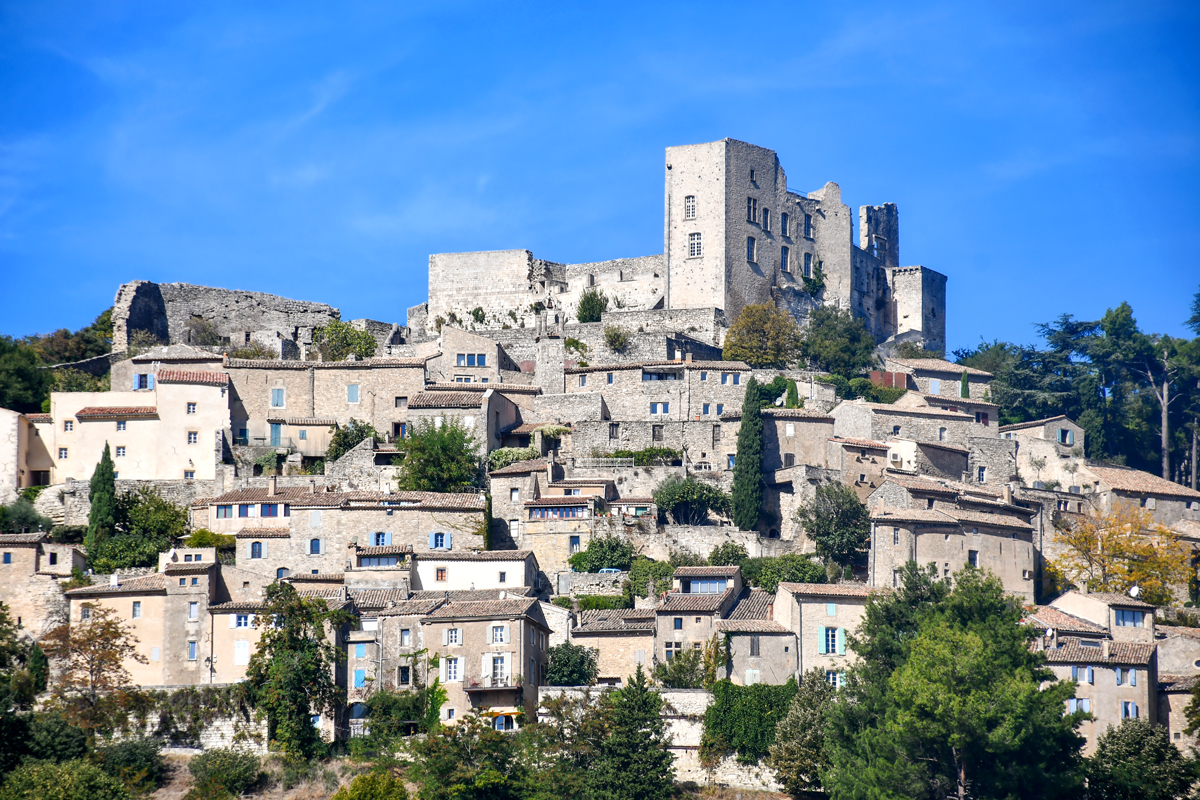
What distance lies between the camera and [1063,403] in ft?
267

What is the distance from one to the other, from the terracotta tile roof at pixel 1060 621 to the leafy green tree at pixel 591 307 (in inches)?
1327

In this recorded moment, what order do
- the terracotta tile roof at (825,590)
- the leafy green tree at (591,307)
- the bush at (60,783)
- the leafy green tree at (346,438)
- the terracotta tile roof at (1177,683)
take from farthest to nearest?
the leafy green tree at (591,307), the leafy green tree at (346,438), the terracotta tile roof at (825,590), the terracotta tile roof at (1177,683), the bush at (60,783)

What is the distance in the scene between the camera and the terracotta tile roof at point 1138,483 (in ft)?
232

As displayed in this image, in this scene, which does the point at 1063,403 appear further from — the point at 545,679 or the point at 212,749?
the point at 212,749

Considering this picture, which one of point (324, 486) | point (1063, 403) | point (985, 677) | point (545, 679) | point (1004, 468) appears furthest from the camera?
point (1063, 403)

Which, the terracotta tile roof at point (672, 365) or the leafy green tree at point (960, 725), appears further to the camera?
the terracotta tile roof at point (672, 365)

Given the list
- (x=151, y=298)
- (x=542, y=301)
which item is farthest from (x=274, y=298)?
(x=542, y=301)

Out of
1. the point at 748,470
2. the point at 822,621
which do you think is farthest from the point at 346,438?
the point at 822,621

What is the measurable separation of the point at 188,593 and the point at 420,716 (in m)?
10.0

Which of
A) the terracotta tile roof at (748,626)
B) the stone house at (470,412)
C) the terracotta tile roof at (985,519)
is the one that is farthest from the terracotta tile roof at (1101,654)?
the stone house at (470,412)

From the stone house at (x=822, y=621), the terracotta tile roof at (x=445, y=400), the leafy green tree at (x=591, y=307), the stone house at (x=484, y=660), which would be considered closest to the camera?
the stone house at (x=484, y=660)

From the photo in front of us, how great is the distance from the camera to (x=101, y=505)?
202ft

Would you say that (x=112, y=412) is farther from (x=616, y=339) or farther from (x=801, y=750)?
(x=801, y=750)

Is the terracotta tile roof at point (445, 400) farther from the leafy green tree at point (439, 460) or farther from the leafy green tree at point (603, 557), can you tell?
the leafy green tree at point (603, 557)
